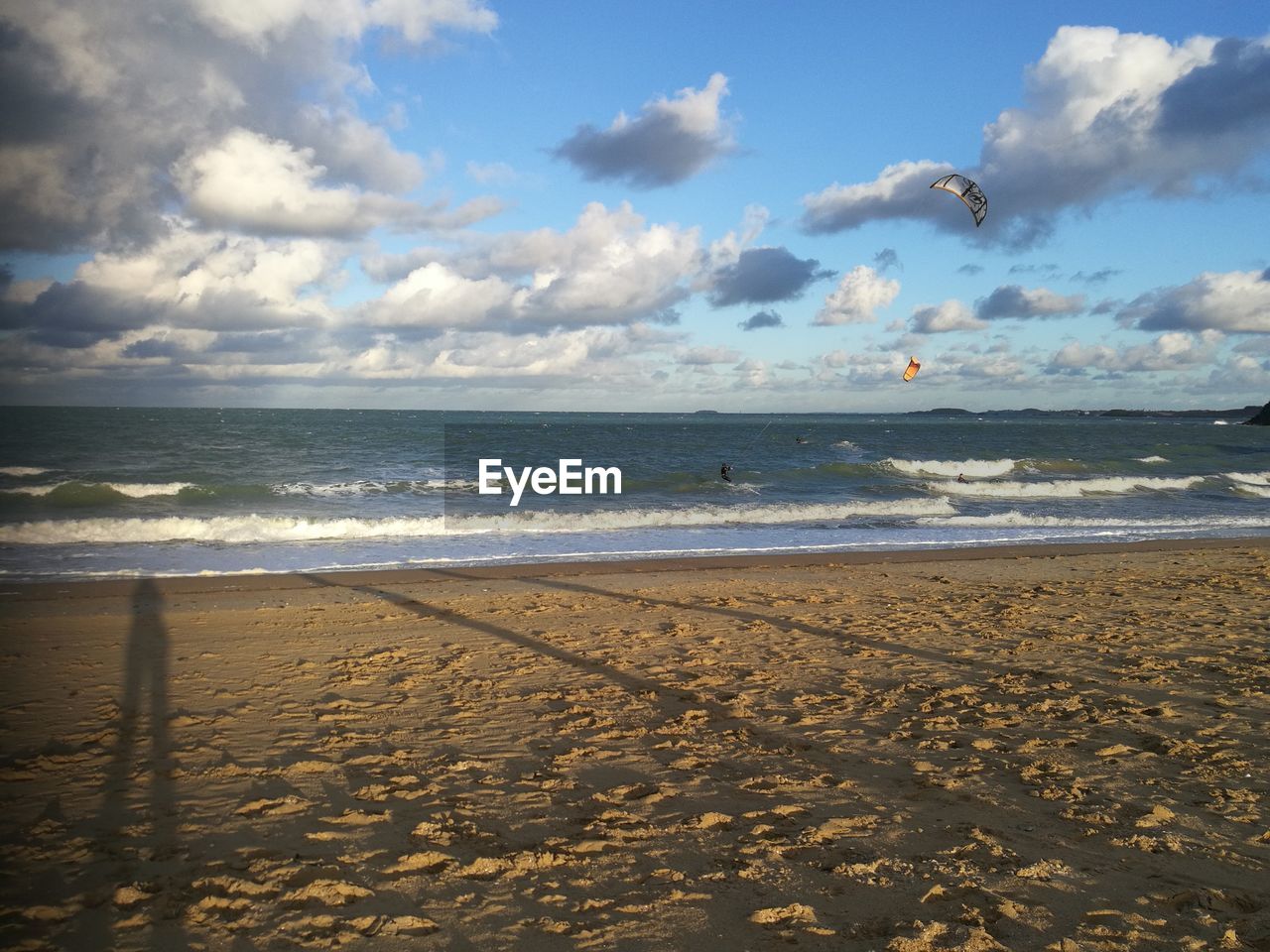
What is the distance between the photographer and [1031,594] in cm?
1019

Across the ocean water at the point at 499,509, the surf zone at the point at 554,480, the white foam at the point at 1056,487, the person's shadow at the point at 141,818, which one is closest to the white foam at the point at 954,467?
the ocean water at the point at 499,509

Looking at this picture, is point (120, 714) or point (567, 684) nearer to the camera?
point (120, 714)

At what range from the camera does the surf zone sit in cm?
2600

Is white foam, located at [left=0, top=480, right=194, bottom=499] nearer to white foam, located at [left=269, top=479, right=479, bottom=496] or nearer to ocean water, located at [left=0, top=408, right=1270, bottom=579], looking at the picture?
ocean water, located at [left=0, top=408, right=1270, bottom=579]

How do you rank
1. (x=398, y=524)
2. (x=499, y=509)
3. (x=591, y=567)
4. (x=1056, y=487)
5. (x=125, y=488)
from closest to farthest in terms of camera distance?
(x=591, y=567) < (x=398, y=524) < (x=499, y=509) < (x=125, y=488) < (x=1056, y=487)

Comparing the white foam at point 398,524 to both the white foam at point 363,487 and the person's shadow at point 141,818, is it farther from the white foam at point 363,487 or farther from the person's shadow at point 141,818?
the person's shadow at point 141,818

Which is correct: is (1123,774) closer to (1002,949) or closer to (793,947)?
(1002,949)

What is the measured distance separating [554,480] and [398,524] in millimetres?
13228

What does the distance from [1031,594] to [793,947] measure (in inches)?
334

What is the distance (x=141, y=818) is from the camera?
12.7 ft

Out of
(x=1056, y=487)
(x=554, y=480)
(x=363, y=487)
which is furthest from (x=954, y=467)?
(x=363, y=487)

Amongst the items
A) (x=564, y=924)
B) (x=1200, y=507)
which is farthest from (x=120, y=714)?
(x=1200, y=507)

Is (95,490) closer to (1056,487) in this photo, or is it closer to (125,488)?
(125,488)

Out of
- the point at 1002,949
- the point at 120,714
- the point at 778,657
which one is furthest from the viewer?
the point at 778,657
